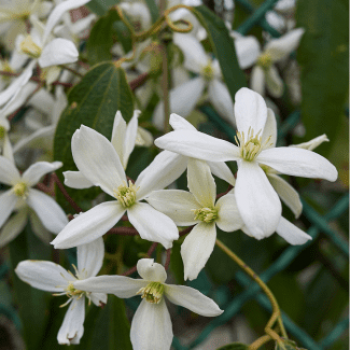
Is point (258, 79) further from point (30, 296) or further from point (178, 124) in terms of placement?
point (30, 296)

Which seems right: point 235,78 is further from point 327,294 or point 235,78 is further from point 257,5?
point 327,294

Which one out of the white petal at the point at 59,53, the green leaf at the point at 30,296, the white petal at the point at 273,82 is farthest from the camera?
the white petal at the point at 273,82

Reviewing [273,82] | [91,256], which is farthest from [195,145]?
[273,82]

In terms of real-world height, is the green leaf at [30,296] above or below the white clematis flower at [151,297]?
below

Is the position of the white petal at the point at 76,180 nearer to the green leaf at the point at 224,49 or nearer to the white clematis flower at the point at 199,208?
the white clematis flower at the point at 199,208

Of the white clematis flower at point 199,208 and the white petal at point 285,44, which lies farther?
the white petal at point 285,44

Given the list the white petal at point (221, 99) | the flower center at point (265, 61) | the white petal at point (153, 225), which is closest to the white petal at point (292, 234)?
the white petal at point (153, 225)

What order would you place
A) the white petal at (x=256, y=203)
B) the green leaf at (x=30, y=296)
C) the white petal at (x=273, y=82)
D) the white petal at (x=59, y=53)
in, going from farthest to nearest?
the white petal at (x=273, y=82) < the green leaf at (x=30, y=296) < the white petal at (x=59, y=53) < the white petal at (x=256, y=203)

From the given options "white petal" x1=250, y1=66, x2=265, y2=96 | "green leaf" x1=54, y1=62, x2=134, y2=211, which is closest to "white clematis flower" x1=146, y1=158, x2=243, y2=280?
"green leaf" x1=54, y1=62, x2=134, y2=211
